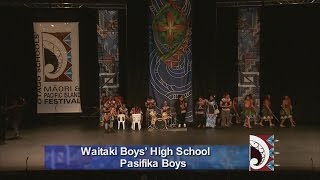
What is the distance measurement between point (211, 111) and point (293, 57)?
337 cm

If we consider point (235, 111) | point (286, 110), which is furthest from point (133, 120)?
point (286, 110)

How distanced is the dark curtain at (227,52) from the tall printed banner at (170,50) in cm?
163

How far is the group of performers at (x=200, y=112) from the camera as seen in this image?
49.3ft

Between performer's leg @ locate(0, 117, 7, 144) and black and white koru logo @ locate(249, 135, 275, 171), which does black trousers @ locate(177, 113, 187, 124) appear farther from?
black and white koru logo @ locate(249, 135, 275, 171)

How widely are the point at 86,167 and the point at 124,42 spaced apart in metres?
8.08

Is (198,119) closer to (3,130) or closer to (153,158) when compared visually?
(3,130)

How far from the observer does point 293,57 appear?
648 inches

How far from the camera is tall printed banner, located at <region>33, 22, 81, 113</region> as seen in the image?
51.9 feet

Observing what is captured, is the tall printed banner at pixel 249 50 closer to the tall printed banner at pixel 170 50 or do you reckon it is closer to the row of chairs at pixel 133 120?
the tall printed banner at pixel 170 50

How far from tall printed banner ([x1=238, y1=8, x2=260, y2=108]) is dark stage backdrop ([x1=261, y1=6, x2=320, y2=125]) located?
36 cm

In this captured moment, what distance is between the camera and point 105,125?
48.9ft

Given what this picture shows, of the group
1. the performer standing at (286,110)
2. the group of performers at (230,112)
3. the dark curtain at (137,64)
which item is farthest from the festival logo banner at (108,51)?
the performer standing at (286,110)
